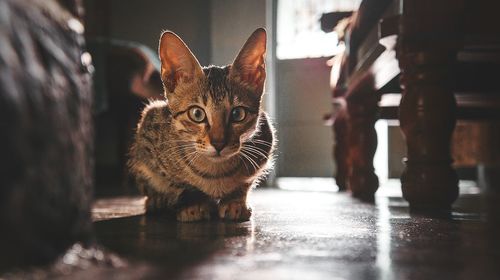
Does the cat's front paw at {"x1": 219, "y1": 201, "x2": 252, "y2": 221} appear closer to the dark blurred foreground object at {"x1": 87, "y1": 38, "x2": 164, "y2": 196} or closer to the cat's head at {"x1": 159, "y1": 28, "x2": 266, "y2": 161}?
the cat's head at {"x1": 159, "y1": 28, "x2": 266, "y2": 161}

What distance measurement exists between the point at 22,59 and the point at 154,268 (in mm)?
303

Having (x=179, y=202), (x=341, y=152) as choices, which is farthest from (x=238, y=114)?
(x=341, y=152)

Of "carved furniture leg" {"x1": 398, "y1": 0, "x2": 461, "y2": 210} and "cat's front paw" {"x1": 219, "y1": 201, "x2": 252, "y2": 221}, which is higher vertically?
"carved furniture leg" {"x1": 398, "y1": 0, "x2": 461, "y2": 210}

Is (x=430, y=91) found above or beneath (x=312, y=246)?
above

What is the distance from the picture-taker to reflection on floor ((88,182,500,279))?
64cm

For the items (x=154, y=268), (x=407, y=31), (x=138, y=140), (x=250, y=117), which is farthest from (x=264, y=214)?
(x=154, y=268)

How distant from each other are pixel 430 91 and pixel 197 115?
0.63 m

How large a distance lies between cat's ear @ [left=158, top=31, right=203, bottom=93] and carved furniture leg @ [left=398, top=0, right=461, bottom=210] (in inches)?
22.4

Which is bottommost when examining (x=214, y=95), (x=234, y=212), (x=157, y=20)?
(x=234, y=212)

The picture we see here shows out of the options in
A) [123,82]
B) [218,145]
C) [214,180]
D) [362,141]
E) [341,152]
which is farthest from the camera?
[123,82]

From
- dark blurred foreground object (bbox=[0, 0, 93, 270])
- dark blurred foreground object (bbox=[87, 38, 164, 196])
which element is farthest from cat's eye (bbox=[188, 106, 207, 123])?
dark blurred foreground object (bbox=[87, 38, 164, 196])

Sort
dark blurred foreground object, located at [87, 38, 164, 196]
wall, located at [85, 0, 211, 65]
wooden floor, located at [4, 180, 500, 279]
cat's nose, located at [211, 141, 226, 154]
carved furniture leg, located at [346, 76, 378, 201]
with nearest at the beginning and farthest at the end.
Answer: wooden floor, located at [4, 180, 500, 279] < cat's nose, located at [211, 141, 226, 154] < carved furniture leg, located at [346, 76, 378, 201] < dark blurred foreground object, located at [87, 38, 164, 196] < wall, located at [85, 0, 211, 65]

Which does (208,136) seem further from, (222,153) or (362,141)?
(362,141)

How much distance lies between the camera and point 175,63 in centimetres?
131
